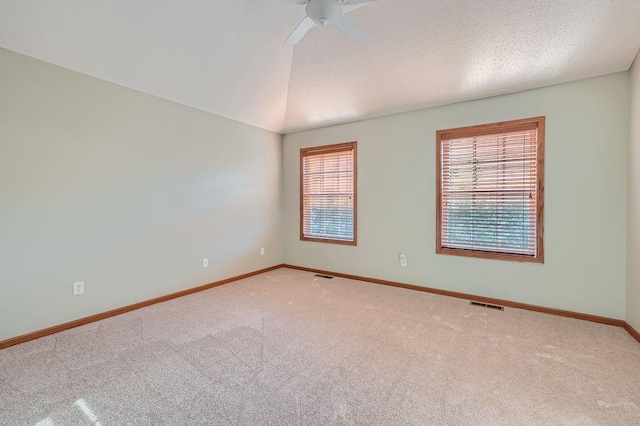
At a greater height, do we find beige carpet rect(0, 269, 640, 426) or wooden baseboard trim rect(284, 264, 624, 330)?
wooden baseboard trim rect(284, 264, 624, 330)

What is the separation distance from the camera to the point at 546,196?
2.92 meters

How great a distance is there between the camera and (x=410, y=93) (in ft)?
11.0

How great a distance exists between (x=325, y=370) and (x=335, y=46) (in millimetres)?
3068

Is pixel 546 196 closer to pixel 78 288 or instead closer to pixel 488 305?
pixel 488 305

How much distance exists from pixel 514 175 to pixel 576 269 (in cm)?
113

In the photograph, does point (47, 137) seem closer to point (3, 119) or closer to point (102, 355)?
point (3, 119)

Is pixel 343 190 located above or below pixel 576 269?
above

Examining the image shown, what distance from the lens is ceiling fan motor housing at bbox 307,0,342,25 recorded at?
181 cm

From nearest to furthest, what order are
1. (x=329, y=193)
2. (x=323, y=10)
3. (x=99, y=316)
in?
1. (x=323, y=10)
2. (x=99, y=316)
3. (x=329, y=193)

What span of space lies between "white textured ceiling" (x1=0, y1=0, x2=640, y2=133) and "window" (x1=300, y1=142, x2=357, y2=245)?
104 centimetres

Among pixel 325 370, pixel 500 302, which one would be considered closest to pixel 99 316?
pixel 325 370

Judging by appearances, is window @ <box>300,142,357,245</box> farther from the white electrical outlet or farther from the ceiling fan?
the white electrical outlet

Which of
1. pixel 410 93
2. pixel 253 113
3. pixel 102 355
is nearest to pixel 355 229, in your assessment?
Answer: pixel 410 93

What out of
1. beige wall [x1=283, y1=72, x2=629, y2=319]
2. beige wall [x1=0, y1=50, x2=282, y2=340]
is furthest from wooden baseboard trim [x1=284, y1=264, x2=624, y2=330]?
beige wall [x1=0, y1=50, x2=282, y2=340]
